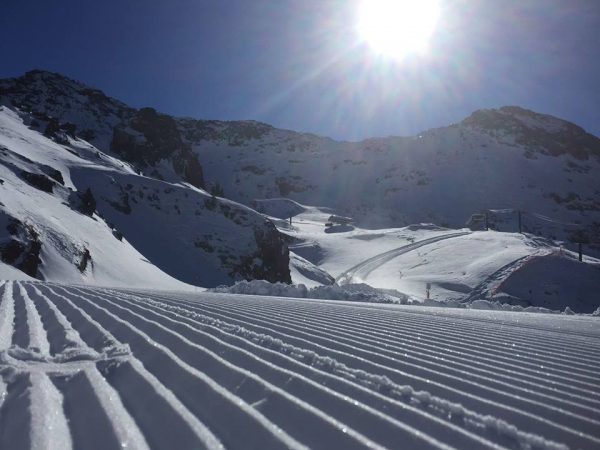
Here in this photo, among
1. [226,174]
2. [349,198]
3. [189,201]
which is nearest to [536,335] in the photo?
[189,201]

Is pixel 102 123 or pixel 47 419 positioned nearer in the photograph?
pixel 47 419

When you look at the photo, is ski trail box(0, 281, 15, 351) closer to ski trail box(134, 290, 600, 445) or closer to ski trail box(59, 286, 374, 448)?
ski trail box(59, 286, 374, 448)

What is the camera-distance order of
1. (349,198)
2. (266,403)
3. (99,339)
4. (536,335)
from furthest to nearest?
1. (349,198)
2. (536,335)
3. (99,339)
4. (266,403)

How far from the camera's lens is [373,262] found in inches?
2101

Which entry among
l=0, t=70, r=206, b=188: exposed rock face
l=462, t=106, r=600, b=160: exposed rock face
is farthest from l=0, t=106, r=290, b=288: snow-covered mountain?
l=462, t=106, r=600, b=160: exposed rock face

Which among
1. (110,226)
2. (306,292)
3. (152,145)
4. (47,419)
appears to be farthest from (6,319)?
(152,145)

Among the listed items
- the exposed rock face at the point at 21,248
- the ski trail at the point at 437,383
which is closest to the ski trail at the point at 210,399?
the ski trail at the point at 437,383

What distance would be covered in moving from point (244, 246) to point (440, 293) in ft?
52.5

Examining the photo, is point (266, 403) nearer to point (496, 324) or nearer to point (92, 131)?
point (496, 324)

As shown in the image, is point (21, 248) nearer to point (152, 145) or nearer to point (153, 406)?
point (153, 406)

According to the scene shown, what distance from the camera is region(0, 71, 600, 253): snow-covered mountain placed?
80500mm

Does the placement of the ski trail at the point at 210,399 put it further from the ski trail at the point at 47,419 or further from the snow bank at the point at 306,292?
the snow bank at the point at 306,292

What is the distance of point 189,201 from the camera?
3762cm

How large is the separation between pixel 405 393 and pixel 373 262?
166ft
